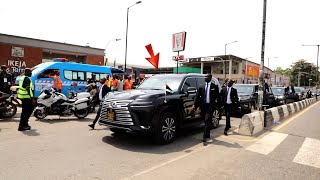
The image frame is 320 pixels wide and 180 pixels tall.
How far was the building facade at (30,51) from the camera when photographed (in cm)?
3291

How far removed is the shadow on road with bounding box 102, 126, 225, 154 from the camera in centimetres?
669

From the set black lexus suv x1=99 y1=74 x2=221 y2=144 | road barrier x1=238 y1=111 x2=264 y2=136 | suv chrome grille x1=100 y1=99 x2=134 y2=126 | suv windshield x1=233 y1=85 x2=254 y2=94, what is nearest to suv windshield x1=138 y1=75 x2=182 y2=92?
black lexus suv x1=99 y1=74 x2=221 y2=144

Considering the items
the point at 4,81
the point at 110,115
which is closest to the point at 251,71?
the point at 4,81

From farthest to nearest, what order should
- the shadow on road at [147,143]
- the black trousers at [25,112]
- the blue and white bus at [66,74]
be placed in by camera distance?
the blue and white bus at [66,74] → the black trousers at [25,112] → the shadow on road at [147,143]

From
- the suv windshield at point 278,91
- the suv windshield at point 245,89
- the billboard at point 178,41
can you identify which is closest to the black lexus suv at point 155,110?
the suv windshield at point 245,89

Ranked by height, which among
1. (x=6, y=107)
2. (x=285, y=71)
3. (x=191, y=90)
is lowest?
(x=6, y=107)

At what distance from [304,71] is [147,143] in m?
114

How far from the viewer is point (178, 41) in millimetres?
16172

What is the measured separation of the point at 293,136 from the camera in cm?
909

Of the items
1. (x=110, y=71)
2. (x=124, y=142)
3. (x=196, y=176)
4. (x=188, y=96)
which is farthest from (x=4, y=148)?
(x=110, y=71)

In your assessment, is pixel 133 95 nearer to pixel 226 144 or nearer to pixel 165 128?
pixel 165 128

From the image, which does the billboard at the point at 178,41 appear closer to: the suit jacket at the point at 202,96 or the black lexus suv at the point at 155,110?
the black lexus suv at the point at 155,110

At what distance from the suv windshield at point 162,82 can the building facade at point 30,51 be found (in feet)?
94.2

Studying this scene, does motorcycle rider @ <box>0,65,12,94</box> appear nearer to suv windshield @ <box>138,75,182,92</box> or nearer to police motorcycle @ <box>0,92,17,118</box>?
police motorcycle @ <box>0,92,17,118</box>
